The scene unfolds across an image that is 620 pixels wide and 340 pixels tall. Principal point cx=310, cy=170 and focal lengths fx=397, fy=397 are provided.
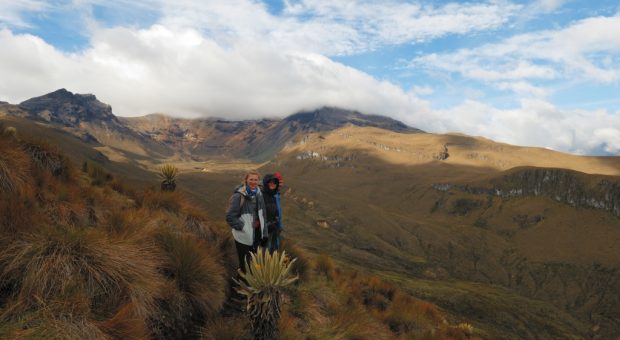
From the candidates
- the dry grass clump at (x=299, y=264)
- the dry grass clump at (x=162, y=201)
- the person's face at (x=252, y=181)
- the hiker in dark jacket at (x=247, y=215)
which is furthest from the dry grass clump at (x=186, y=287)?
the dry grass clump at (x=299, y=264)

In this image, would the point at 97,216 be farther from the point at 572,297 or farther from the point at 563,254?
the point at 563,254

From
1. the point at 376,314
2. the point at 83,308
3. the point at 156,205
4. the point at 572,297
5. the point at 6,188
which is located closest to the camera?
the point at 83,308

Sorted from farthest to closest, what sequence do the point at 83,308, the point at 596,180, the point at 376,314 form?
the point at 596,180
the point at 376,314
the point at 83,308

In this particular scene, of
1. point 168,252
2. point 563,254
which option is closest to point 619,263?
point 563,254

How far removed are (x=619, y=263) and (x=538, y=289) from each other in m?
35.2

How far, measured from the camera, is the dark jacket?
7863 mm

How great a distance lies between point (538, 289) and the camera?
492ft

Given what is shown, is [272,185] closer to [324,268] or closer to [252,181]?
[252,181]

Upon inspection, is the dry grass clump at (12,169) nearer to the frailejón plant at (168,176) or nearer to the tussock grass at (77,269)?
the tussock grass at (77,269)

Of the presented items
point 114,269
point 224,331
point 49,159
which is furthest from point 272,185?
point 49,159

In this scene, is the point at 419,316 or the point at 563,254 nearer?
the point at 419,316

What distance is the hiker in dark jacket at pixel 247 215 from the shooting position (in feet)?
25.9

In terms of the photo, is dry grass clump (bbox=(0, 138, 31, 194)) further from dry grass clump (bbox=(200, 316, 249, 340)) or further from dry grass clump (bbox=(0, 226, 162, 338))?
dry grass clump (bbox=(200, 316, 249, 340))

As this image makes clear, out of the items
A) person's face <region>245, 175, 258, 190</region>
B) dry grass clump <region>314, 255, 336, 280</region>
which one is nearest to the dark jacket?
person's face <region>245, 175, 258, 190</region>
